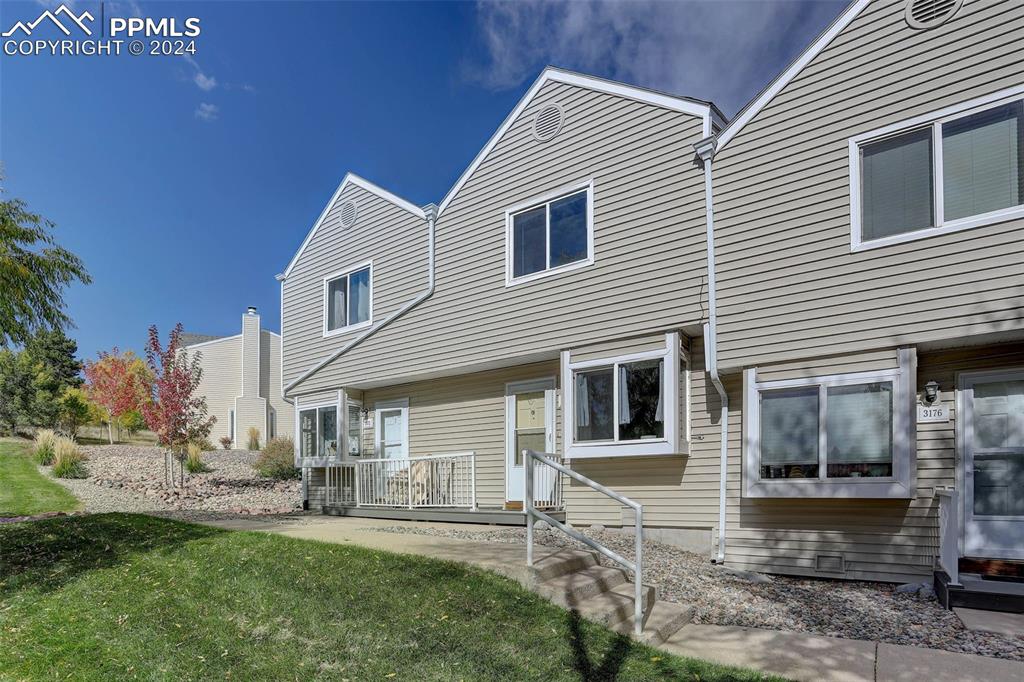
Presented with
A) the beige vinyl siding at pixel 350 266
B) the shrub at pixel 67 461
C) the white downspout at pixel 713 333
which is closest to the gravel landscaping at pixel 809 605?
the white downspout at pixel 713 333

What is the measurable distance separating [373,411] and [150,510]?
4321 millimetres

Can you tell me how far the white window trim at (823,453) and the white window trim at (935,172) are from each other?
124 cm

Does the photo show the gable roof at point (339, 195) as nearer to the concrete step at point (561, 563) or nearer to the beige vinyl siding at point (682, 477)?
the beige vinyl siding at point (682, 477)

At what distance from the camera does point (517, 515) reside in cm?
902

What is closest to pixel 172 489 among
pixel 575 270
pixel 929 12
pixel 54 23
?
pixel 54 23

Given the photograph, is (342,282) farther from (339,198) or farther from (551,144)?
(551,144)

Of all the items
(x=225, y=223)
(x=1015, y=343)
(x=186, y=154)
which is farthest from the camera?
(x=225, y=223)

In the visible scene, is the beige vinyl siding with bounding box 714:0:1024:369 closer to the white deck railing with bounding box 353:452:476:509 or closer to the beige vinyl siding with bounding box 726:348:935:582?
the beige vinyl siding with bounding box 726:348:935:582

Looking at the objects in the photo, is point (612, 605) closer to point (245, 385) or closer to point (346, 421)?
point (346, 421)

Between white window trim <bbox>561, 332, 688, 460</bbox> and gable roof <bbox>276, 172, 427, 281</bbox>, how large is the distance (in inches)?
182

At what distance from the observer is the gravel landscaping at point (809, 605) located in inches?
191

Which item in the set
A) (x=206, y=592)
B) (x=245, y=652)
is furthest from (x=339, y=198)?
(x=245, y=652)

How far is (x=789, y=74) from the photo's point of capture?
7516 mm

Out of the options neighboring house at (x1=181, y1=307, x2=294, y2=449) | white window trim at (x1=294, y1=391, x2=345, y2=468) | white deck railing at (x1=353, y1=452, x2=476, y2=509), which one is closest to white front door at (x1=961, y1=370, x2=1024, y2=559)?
white deck railing at (x1=353, y1=452, x2=476, y2=509)
